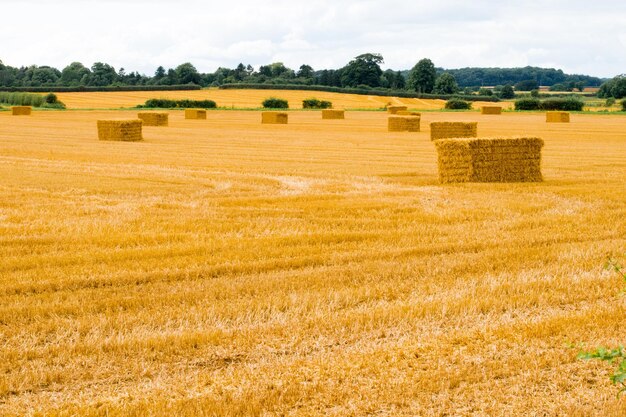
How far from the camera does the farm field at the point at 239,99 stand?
79.4 metres

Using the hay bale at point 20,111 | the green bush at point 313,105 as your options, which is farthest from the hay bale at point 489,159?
the green bush at point 313,105

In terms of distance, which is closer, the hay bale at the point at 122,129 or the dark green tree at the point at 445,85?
the hay bale at the point at 122,129

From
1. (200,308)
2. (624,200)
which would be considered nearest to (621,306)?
(200,308)

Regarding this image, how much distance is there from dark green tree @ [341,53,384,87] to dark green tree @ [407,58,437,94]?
8342 millimetres

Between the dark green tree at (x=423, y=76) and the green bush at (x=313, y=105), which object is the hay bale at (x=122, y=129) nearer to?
the green bush at (x=313, y=105)

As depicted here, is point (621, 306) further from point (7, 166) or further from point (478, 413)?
point (7, 166)

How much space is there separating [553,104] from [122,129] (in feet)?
158

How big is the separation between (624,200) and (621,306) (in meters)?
7.89

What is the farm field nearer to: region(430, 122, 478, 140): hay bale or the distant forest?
the distant forest

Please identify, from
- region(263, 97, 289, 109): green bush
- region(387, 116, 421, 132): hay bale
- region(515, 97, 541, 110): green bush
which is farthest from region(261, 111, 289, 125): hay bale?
region(515, 97, 541, 110): green bush

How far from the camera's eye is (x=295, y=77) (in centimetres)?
14375

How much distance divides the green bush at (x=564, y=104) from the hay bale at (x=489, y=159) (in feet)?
182

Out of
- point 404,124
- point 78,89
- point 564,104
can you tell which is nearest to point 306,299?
point 404,124

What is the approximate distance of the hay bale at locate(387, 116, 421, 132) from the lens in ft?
136
